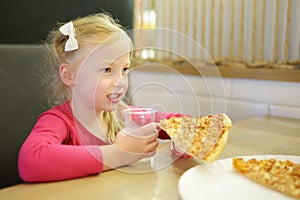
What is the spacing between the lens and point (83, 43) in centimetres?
82

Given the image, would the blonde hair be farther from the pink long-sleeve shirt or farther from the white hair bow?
the pink long-sleeve shirt

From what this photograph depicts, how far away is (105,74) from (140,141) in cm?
16

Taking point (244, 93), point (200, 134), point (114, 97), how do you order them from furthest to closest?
point (244, 93)
point (114, 97)
point (200, 134)

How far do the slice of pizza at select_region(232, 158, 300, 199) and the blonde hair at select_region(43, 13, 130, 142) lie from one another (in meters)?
0.35

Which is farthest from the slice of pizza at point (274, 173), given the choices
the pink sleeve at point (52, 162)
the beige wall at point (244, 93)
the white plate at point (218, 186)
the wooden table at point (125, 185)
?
the beige wall at point (244, 93)

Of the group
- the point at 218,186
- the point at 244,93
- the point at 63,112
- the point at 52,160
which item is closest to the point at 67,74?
the point at 63,112

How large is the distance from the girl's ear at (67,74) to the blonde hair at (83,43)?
0.02 m

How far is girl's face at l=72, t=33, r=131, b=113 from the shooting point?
0.74 meters

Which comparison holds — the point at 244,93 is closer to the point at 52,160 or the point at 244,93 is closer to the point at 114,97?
the point at 114,97

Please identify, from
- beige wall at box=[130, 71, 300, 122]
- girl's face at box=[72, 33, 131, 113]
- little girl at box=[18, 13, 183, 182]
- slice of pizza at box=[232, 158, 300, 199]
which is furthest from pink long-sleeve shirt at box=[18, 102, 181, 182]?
beige wall at box=[130, 71, 300, 122]

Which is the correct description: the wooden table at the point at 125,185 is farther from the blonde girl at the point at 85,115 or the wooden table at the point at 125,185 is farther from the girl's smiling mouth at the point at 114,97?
the girl's smiling mouth at the point at 114,97

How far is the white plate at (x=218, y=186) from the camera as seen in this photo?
0.55 meters

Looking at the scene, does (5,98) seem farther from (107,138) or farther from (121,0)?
(121,0)

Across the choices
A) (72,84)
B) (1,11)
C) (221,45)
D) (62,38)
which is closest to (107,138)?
(72,84)
